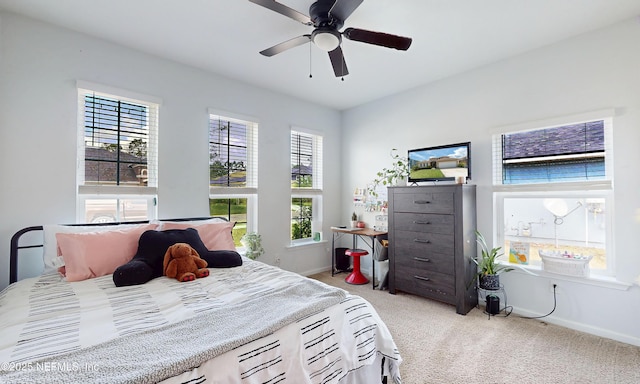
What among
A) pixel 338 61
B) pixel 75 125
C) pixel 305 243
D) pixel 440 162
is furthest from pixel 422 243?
pixel 75 125

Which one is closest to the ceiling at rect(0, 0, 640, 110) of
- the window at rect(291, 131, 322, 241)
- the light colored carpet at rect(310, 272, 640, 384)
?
the window at rect(291, 131, 322, 241)

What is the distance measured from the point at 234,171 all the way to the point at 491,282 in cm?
322

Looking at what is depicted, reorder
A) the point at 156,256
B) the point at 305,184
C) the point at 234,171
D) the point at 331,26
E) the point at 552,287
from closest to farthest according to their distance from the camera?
the point at 331,26 < the point at 156,256 < the point at 552,287 < the point at 234,171 < the point at 305,184

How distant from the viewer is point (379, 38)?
6.66ft

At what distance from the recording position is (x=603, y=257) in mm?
2576

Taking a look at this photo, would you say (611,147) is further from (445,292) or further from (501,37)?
(445,292)

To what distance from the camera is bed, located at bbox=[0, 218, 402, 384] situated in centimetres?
97

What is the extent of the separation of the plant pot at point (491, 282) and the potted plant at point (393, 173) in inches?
61.1

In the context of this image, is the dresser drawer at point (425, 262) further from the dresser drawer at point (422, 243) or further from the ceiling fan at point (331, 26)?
the ceiling fan at point (331, 26)

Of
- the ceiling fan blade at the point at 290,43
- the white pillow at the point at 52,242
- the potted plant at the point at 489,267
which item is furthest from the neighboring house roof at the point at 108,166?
the potted plant at the point at 489,267

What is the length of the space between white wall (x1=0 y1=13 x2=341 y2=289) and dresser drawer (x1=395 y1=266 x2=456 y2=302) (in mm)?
1594

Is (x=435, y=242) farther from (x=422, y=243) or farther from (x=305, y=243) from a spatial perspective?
(x=305, y=243)

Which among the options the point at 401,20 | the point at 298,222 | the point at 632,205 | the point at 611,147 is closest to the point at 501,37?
the point at 401,20

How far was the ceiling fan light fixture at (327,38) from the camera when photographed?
200 centimetres
